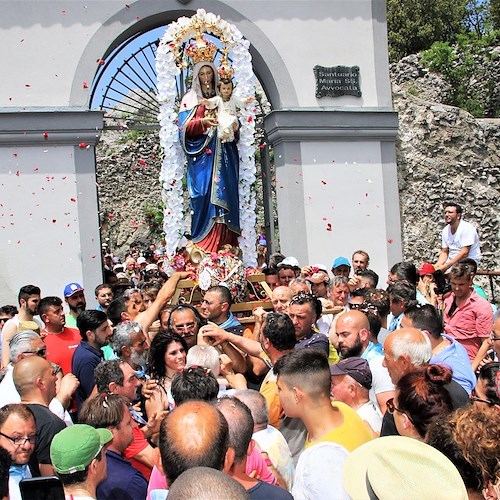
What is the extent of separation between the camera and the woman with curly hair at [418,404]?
3.11m

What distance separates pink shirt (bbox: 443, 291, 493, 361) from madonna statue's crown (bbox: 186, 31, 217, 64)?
4.48 meters

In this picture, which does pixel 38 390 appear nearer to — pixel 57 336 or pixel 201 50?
pixel 57 336

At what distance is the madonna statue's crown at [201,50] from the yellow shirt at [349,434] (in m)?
6.14

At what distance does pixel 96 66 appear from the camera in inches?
382

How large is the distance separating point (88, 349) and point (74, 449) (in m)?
2.41

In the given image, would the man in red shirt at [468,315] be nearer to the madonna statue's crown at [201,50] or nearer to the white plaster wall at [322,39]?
the madonna statue's crown at [201,50]

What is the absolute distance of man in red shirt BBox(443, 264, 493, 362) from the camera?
5.95 metres

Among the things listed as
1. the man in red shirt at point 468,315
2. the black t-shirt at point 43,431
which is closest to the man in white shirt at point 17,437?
the black t-shirt at point 43,431

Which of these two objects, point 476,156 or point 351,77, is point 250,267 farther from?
point 476,156

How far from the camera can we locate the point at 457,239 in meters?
8.70

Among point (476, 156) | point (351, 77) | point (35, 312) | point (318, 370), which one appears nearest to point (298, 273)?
point (35, 312)

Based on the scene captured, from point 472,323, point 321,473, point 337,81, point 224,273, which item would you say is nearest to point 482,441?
point 321,473

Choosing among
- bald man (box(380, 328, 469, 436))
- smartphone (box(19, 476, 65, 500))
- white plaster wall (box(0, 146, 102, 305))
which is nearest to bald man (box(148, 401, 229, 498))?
smartphone (box(19, 476, 65, 500))

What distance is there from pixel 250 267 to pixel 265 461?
5651 millimetres
